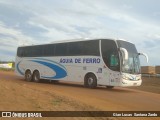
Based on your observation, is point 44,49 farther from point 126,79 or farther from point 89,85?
point 126,79

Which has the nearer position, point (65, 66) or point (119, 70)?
point (119, 70)

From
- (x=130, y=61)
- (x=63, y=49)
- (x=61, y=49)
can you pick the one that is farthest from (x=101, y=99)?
(x=61, y=49)

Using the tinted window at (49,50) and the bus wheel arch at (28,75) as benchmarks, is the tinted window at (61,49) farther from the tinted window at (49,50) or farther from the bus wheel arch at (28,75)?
the bus wheel arch at (28,75)

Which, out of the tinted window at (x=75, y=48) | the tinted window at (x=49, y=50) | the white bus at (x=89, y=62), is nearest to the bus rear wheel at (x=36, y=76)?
the white bus at (x=89, y=62)

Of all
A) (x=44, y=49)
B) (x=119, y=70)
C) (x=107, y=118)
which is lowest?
(x=107, y=118)

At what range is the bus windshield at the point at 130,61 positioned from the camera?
20656mm

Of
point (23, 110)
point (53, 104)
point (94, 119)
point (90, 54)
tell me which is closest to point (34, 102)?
point (53, 104)

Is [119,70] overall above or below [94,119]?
above

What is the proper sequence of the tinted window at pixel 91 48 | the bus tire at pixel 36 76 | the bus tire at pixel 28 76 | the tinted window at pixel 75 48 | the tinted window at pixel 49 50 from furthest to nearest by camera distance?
the bus tire at pixel 28 76, the bus tire at pixel 36 76, the tinted window at pixel 49 50, the tinted window at pixel 75 48, the tinted window at pixel 91 48

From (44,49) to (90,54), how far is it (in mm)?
5734

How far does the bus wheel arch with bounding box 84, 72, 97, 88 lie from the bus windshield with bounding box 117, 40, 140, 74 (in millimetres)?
2386

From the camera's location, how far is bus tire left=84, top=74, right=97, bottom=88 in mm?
22109

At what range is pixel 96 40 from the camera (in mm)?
22188

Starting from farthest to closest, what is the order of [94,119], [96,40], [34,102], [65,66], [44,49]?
[44,49]
[65,66]
[96,40]
[34,102]
[94,119]
